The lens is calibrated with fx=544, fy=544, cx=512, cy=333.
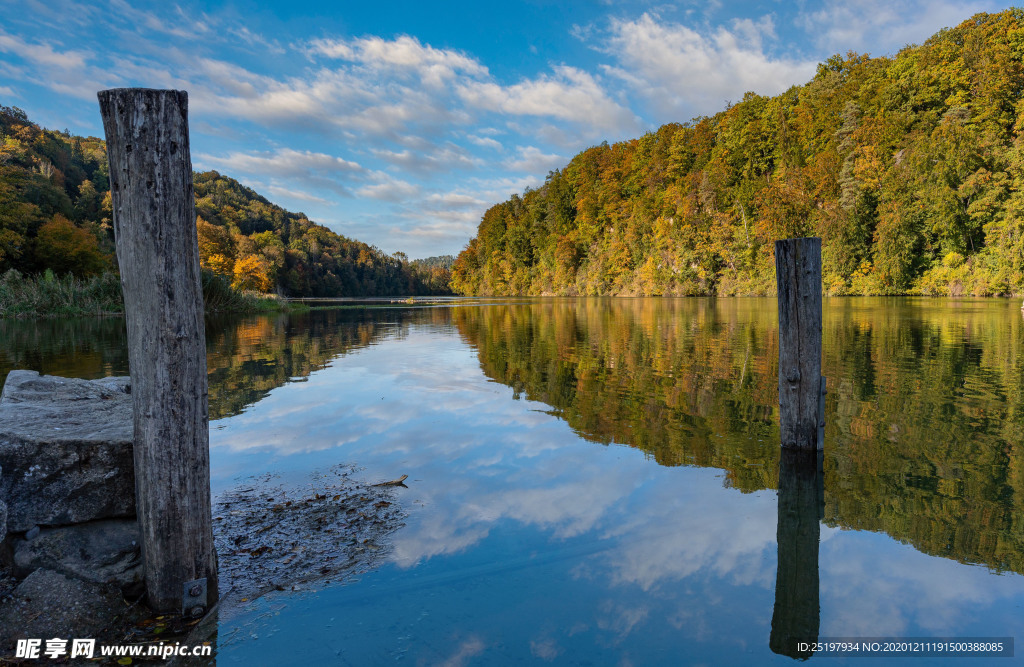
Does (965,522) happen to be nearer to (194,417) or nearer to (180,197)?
(194,417)

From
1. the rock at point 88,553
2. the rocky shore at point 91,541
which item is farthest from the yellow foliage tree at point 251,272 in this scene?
the rock at point 88,553

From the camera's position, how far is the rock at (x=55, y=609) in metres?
2.93

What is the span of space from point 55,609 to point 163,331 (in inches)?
65.6

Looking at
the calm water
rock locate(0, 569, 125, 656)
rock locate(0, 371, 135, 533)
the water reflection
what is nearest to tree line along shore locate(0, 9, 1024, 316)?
the water reflection

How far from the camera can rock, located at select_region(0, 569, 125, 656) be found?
2926 millimetres

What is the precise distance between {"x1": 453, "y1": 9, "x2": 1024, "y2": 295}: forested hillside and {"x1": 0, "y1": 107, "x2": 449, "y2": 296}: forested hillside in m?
45.5

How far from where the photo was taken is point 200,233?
186 ft

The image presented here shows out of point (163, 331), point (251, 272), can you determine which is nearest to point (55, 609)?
point (163, 331)

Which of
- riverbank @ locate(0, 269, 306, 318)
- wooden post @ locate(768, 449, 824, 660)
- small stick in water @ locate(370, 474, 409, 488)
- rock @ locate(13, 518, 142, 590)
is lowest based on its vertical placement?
wooden post @ locate(768, 449, 824, 660)

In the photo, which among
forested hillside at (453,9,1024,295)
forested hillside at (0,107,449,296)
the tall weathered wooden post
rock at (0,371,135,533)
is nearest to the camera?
rock at (0,371,135,533)

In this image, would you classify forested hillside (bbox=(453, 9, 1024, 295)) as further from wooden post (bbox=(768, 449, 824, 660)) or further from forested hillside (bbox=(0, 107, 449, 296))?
forested hillside (bbox=(0, 107, 449, 296))

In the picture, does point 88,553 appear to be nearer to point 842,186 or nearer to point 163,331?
point 163,331

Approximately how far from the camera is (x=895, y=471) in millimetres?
5512

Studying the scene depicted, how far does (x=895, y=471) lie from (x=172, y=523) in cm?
632
